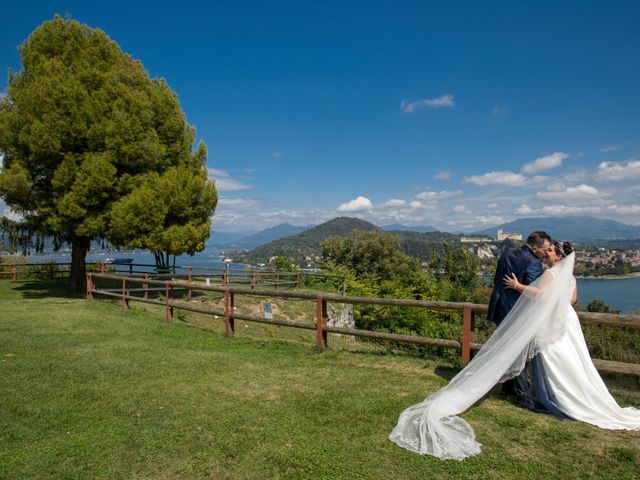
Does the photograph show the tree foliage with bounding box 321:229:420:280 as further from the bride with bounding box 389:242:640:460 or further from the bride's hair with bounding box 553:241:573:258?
the bride with bounding box 389:242:640:460

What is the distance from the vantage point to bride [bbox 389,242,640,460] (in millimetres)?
4344

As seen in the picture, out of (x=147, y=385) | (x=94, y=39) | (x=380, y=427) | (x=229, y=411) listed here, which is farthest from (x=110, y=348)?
(x=94, y=39)

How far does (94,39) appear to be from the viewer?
16.5 metres

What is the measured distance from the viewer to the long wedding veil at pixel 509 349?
436 cm

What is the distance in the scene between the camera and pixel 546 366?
4590 mm

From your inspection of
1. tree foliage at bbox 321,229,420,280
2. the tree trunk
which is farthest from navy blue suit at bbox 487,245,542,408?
tree foliage at bbox 321,229,420,280

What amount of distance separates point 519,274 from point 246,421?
3.47 m

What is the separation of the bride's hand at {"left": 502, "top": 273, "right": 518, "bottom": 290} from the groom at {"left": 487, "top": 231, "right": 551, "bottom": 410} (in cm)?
5

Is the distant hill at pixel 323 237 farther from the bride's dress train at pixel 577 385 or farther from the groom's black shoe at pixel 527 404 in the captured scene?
the bride's dress train at pixel 577 385

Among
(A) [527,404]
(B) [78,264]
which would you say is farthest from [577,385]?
(B) [78,264]

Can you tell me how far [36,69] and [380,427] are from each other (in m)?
17.2

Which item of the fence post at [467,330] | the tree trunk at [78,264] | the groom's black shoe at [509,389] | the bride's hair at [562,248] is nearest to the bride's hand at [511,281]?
the bride's hair at [562,248]

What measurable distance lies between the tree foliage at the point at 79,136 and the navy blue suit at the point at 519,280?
44.4ft

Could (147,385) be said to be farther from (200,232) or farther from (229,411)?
(200,232)
